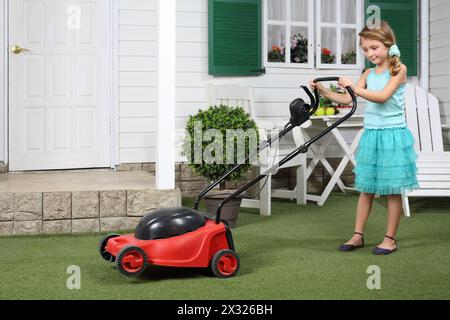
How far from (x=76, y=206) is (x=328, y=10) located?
12.1 feet

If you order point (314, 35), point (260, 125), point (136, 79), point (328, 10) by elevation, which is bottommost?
point (260, 125)

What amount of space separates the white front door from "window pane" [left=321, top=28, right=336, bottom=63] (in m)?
2.19

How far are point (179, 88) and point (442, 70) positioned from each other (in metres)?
2.77

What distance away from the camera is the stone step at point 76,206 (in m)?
4.70

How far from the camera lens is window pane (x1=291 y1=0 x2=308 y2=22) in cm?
705

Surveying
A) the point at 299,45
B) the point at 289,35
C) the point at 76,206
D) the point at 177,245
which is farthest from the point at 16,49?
the point at 177,245

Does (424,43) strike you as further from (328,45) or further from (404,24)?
(328,45)

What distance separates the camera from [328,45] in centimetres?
722

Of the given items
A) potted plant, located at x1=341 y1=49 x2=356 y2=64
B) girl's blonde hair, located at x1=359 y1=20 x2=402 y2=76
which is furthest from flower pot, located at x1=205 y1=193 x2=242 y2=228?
potted plant, located at x1=341 y1=49 x2=356 y2=64

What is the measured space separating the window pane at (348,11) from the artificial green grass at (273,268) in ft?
8.96

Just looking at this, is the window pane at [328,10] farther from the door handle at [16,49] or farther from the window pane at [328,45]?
the door handle at [16,49]

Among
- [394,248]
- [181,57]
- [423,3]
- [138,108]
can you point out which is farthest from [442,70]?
[394,248]

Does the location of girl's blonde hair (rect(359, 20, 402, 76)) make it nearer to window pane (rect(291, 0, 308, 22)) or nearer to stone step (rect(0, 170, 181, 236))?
stone step (rect(0, 170, 181, 236))

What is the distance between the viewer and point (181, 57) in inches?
264
